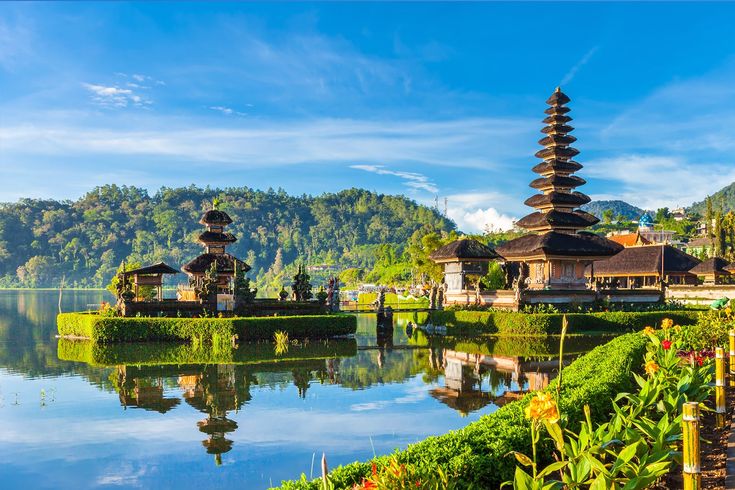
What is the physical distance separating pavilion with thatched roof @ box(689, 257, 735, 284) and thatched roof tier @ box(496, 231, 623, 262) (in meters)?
17.0

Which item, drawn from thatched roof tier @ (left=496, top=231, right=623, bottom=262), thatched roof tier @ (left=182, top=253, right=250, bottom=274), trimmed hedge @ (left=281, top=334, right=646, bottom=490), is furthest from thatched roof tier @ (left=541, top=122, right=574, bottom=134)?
trimmed hedge @ (left=281, top=334, right=646, bottom=490)

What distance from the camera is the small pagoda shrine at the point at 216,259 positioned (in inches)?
1613

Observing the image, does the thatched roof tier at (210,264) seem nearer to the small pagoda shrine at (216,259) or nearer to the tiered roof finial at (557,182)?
the small pagoda shrine at (216,259)

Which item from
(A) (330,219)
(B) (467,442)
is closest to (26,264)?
(A) (330,219)

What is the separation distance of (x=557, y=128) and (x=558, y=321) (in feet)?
57.0

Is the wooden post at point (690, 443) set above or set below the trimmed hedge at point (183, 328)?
above

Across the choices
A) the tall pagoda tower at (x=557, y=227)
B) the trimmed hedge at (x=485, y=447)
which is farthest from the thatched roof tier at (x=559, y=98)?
the trimmed hedge at (x=485, y=447)

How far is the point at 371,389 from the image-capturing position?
1802cm

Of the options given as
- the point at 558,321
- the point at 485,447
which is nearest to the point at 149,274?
the point at 558,321

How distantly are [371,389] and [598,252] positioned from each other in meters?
25.0

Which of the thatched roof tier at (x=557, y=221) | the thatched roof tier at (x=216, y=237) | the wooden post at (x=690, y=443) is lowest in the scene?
the wooden post at (x=690, y=443)

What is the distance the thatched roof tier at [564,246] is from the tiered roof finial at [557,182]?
3.52 feet

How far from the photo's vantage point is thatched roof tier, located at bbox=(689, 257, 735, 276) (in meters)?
52.7

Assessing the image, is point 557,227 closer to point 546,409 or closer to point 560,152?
point 560,152
